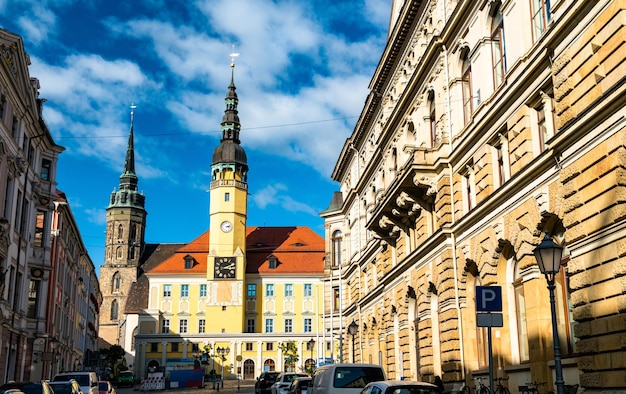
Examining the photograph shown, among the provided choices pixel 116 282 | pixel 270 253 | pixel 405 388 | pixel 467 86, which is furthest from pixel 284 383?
pixel 116 282

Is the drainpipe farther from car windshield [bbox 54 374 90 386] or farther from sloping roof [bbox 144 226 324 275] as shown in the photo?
sloping roof [bbox 144 226 324 275]

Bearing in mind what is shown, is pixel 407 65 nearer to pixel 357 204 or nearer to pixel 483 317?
pixel 357 204

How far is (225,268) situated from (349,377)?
244ft

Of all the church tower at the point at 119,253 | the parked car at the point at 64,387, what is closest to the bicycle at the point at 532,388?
the parked car at the point at 64,387

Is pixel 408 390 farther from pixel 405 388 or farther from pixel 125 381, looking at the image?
pixel 125 381

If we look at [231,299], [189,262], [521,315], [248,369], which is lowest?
[248,369]

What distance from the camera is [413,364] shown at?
32031mm

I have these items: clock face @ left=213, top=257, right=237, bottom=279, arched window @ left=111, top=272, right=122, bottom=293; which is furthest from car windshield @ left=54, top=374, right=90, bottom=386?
arched window @ left=111, top=272, right=122, bottom=293

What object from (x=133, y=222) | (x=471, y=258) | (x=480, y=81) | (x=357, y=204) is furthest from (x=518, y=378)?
(x=133, y=222)

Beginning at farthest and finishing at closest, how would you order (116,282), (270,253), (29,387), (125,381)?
1. (116,282)
2. (270,253)
3. (125,381)
4. (29,387)

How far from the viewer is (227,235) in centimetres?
9462

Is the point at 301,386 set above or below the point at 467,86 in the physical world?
below

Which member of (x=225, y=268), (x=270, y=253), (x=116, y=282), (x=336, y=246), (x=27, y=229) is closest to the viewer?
(x=27, y=229)

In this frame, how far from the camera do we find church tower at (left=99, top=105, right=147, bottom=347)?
125 meters
